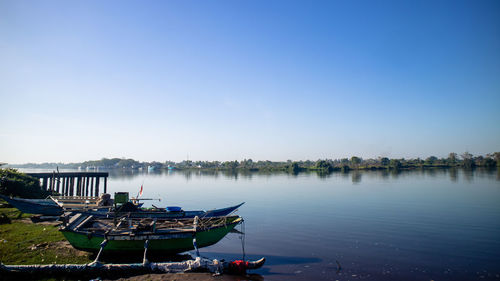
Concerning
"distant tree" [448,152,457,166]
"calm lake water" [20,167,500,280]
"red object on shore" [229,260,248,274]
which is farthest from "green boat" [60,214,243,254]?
"distant tree" [448,152,457,166]

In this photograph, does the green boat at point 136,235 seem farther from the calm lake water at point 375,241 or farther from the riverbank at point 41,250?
the calm lake water at point 375,241

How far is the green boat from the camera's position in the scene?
12023 millimetres

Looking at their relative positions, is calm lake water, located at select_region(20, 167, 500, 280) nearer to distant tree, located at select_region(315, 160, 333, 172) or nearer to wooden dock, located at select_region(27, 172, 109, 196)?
wooden dock, located at select_region(27, 172, 109, 196)

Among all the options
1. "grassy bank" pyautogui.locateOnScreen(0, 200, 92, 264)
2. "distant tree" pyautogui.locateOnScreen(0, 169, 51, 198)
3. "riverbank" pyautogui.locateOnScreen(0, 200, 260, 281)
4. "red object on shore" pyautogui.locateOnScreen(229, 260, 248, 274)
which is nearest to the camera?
"riverbank" pyautogui.locateOnScreen(0, 200, 260, 281)

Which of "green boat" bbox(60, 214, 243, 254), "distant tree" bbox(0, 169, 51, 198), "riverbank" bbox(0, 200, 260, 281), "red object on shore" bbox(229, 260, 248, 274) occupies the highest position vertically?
"distant tree" bbox(0, 169, 51, 198)

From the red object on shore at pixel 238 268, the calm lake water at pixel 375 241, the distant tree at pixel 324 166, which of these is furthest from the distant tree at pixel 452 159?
the red object on shore at pixel 238 268

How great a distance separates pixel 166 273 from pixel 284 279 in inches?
202

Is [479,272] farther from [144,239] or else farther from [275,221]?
[144,239]

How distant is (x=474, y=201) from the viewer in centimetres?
2892

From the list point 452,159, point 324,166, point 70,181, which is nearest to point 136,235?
point 70,181

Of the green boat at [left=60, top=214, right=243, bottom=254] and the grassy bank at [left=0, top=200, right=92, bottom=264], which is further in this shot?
the green boat at [left=60, top=214, right=243, bottom=254]

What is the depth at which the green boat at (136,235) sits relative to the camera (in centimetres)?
1202

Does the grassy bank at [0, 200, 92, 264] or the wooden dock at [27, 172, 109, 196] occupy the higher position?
the wooden dock at [27, 172, 109, 196]

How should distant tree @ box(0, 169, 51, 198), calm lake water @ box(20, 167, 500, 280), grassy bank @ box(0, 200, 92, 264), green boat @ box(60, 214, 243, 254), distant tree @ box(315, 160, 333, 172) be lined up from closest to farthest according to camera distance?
grassy bank @ box(0, 200, 92, 264), green boat @ box(60, 214, 243, 254), calm lake water @ box(20, 167, 500, 280), distant tree @ box(0, 169, 51, 198), distant tree @ box(315, 160, 333, 172)
